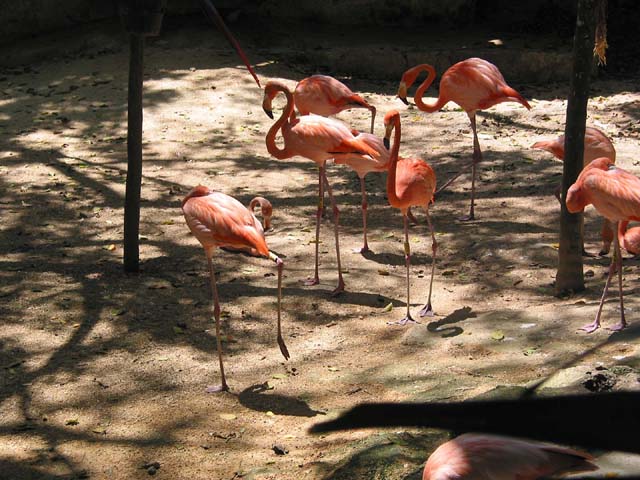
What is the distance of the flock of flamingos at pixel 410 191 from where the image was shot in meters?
2.12

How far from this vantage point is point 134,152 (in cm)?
561

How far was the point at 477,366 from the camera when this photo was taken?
4.18 meters

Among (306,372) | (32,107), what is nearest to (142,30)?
(306,372)

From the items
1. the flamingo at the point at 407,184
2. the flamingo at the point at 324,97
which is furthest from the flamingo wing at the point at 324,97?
the flamingo at the point at 407,184

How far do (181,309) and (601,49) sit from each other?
288 centimetres

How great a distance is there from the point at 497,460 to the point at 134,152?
13.3 feet

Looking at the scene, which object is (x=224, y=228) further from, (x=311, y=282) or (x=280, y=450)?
(x=311, y=282)

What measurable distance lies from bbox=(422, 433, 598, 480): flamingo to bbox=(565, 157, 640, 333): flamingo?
2.41m

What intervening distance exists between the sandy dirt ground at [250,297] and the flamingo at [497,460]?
28.4 inches

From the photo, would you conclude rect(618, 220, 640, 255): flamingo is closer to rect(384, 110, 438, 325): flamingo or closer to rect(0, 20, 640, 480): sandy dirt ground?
rect(0, 20, 640, 480): sandy dirt ground

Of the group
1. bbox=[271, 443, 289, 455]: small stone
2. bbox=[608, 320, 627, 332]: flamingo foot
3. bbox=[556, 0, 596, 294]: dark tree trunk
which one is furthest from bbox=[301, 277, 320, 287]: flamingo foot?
bbox=[271, 443, 289, 455]: small stone

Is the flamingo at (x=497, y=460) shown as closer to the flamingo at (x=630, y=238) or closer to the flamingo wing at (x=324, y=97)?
the flamingo at (x=630, y=238)

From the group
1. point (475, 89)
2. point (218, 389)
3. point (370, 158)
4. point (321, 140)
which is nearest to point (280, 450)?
point (218, 389)

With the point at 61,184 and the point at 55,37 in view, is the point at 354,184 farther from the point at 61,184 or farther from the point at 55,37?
the point at 55,37
